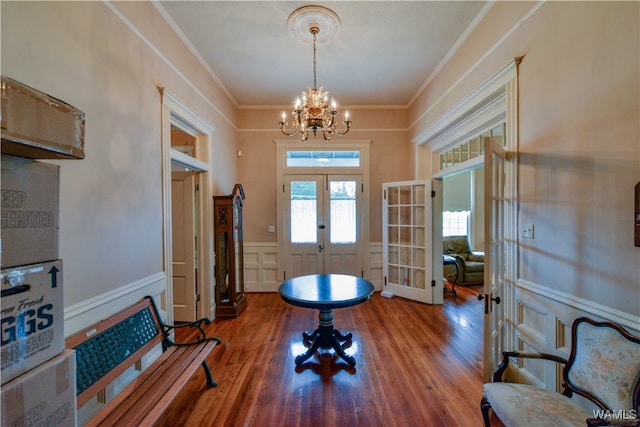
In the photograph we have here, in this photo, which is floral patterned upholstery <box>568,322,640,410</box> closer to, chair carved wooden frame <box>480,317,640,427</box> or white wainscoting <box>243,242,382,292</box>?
chair carved wooden frame <box>480,317,640,427</box>

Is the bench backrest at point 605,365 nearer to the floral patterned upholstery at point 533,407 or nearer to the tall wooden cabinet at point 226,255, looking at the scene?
the floral patterned upholstery at point 533,407

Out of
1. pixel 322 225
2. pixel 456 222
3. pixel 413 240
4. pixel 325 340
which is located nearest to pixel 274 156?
pixel 322 225

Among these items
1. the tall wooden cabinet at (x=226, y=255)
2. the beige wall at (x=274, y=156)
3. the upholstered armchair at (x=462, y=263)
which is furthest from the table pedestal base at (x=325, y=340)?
the upholstered armchair at (x=462, y=263)

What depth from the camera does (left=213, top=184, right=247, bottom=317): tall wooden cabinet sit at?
364 cm

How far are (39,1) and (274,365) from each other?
9.84 ft

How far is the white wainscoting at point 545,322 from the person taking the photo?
153 cm

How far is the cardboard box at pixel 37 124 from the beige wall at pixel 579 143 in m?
2.49

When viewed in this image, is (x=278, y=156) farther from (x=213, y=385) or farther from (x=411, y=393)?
(x=411, y=393)

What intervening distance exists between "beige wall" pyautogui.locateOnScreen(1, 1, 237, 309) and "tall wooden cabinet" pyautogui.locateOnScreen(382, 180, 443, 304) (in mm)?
3489

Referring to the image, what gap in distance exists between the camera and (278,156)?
15.5 feet

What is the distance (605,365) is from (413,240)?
2986mm

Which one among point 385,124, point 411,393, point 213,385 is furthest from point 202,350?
point 385,124

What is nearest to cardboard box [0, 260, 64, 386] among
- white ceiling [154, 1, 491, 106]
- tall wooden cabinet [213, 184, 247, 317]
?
white ceiling [154, 1, 491, 106]

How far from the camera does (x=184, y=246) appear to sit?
339cm
